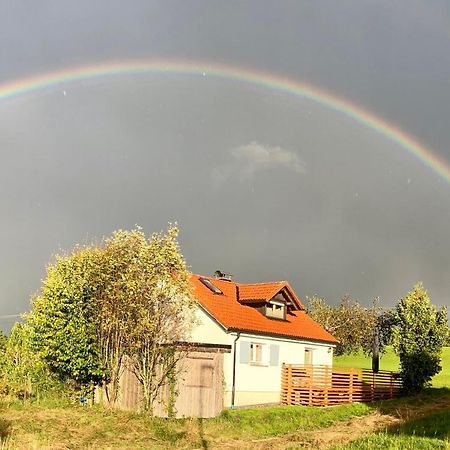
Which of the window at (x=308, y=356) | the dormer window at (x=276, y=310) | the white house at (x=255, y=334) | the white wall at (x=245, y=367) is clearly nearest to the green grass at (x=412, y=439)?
the white wall at (x=245, y=367)

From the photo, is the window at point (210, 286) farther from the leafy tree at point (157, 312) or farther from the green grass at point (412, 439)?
the green grass at point (412, 439)

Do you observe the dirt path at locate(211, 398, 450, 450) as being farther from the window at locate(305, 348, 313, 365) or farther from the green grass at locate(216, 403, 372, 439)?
the window at locate(305, 348, 313, 365)

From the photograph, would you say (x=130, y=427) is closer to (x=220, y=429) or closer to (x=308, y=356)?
(x=220, y=429)

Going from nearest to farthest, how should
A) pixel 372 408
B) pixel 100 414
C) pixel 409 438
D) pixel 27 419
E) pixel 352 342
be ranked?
pixel 409 438 < pixel 27 419 < pixel 100 414 < pixel 372 408 < pixel 352 342

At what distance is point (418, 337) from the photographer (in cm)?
3619

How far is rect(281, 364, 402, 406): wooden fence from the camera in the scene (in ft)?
98.3

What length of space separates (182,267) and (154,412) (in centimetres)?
631

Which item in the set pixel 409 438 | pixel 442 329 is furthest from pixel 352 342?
pixel 409 438

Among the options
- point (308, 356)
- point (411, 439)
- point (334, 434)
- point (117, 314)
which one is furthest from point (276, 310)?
point (411, 439)

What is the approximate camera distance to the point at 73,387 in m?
25.5

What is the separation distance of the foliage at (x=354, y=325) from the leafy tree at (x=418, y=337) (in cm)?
2757

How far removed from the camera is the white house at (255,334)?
28075 millimetres

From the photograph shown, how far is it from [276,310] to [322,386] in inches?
237

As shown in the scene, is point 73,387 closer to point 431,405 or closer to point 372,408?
point 372,408
